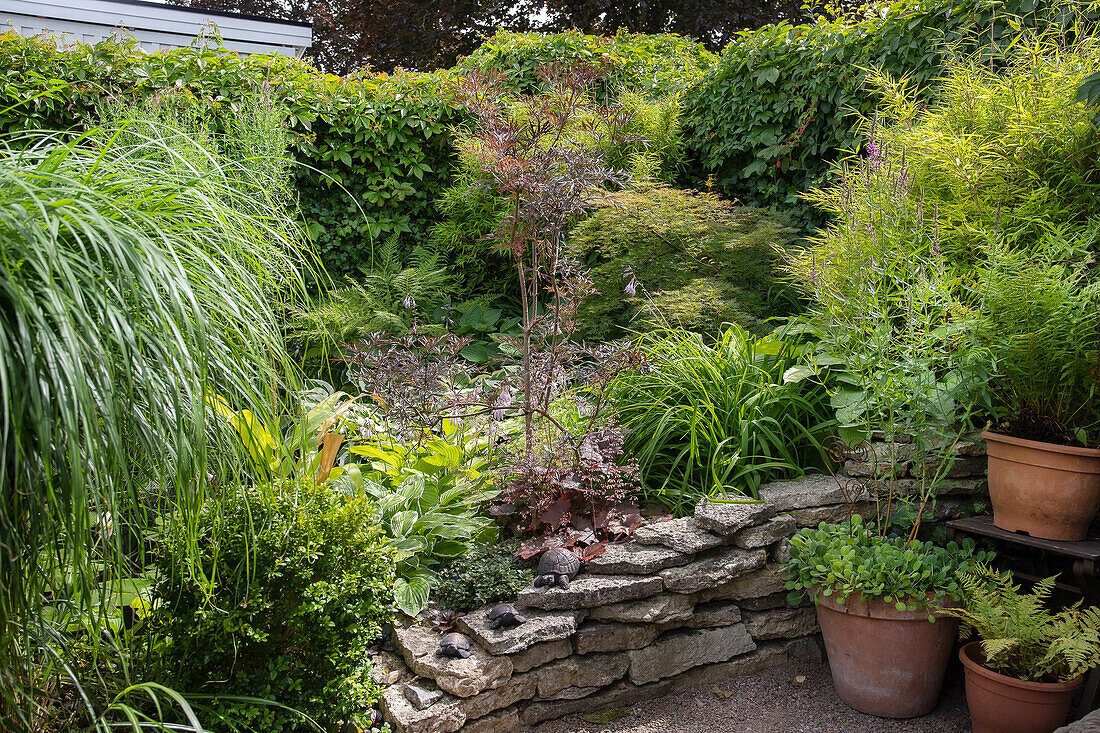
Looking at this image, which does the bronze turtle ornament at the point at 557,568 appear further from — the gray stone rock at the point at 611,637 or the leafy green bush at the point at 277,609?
the leafy green bush at the point at 277,609

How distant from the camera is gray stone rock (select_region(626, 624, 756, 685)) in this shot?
99.9 inches

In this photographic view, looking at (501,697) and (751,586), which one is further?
(751,586)

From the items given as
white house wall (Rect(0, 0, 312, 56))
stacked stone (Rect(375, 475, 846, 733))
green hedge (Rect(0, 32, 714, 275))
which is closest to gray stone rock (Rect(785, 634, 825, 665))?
stacked stone (Rect(375, 475, 846, 733))

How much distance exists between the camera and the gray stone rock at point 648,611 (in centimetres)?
249

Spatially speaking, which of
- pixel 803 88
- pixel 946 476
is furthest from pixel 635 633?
pixel 803 88

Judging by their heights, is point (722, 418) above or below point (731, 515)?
above

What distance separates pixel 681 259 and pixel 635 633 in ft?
6.93

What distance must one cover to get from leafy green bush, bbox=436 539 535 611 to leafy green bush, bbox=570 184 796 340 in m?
1.52

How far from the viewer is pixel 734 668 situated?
8.76ft

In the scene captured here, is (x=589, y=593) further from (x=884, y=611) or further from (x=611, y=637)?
(x=884, y=611)

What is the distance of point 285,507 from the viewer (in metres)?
1.96

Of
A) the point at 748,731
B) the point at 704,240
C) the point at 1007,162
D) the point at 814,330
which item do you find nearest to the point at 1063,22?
the point at 1007,162

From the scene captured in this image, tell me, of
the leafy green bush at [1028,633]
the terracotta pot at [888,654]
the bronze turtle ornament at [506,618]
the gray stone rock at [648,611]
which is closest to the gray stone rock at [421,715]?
the bronze turtle ornament at [506,618]

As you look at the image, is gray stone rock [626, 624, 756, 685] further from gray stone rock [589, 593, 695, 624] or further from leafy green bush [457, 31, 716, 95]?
leafy green bush [457, 31, 716, 95]
